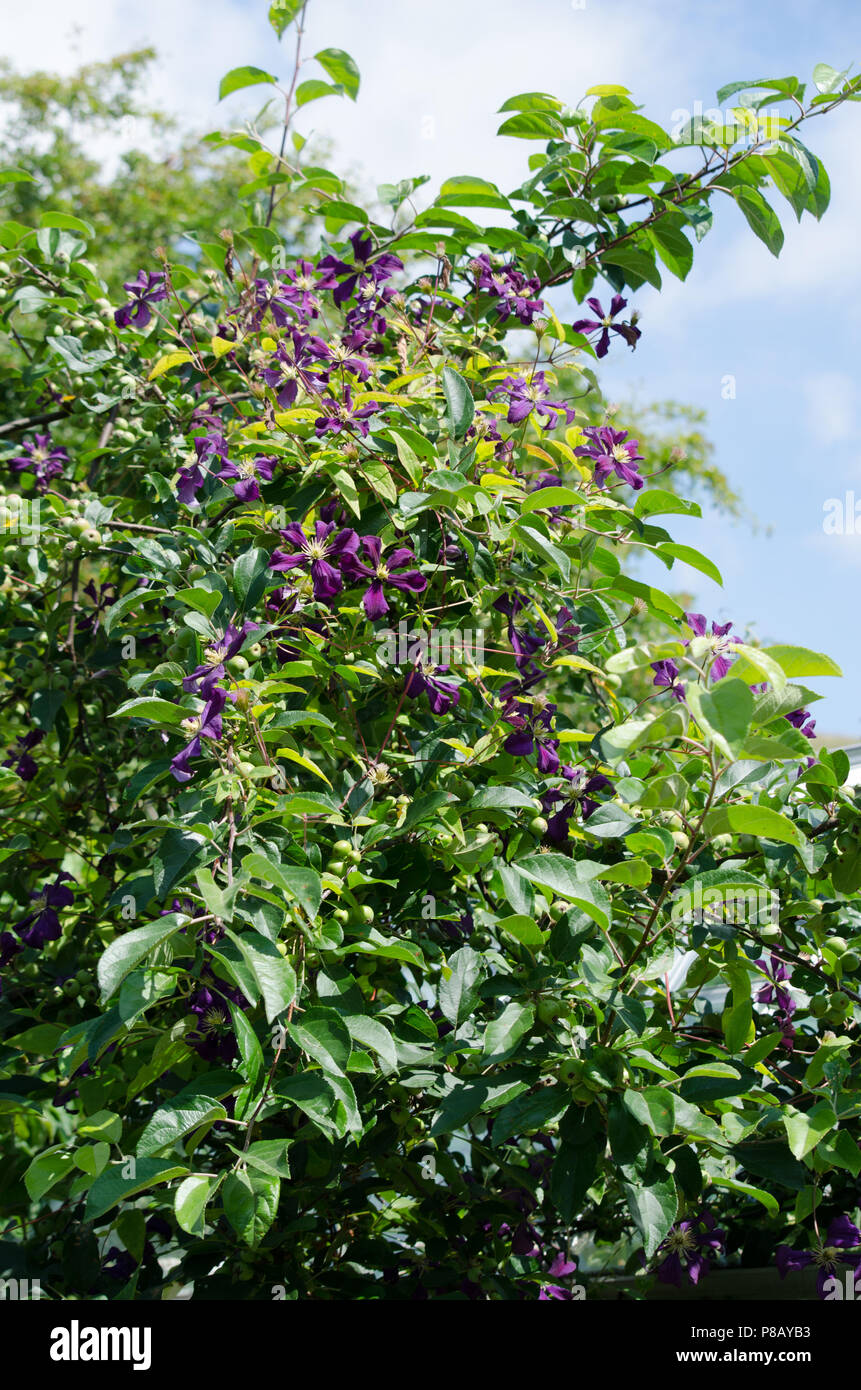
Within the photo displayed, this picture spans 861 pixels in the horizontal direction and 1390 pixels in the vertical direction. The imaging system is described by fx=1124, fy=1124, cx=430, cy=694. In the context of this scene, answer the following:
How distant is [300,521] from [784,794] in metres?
0.69

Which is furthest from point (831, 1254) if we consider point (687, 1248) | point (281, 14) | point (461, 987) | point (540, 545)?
point (281, 14)

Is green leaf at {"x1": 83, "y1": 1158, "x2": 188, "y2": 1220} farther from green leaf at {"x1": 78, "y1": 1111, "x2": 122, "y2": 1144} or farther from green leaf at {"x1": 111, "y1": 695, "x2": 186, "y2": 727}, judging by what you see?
green leaf at {"x1": 111, "y1": 695, "x2": 186, "y2": 727}

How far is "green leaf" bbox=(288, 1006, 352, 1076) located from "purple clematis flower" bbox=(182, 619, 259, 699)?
0.34 meters

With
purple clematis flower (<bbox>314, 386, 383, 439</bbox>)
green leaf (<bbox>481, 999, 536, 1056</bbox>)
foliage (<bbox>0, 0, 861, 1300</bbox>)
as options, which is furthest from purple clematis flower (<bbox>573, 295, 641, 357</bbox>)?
green leaf (<bbox>481, 999, 536, 1056</bbox>)

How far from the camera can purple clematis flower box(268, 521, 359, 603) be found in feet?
4.26

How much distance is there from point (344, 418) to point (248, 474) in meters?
0.18

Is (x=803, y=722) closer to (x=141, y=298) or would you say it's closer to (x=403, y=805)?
(x=403, y=805)

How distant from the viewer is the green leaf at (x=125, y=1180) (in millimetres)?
981

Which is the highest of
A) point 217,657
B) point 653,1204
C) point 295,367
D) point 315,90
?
point 315,90

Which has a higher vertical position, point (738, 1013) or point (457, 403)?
point (457, 403)

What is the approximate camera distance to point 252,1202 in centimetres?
97

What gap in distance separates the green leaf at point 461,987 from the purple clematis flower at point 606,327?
1.02m
